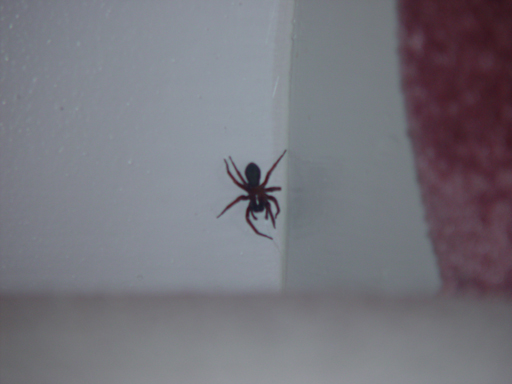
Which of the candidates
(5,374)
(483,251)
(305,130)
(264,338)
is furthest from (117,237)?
(483,251)

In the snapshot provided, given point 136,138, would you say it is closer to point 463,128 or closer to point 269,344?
point 269,344

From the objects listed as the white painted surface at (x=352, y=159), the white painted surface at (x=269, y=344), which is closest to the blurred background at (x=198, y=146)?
the white painted surface at (x=352, y=159)

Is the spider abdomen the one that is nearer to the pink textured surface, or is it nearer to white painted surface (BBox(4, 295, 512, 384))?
white painted surface (BBox(4, 295, 512, 384))

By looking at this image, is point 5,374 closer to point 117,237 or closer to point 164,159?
point 117,237

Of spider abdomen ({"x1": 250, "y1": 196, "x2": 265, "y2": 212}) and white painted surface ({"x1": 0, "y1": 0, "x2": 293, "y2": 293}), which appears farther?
spider abdomen ({"x1": 250, "y1": 196, "x2": 265, "y2": 212})

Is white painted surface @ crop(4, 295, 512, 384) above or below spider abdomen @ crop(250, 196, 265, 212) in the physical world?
below

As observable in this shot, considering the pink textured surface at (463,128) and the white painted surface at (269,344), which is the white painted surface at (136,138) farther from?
the pink textured surface at (463,128)

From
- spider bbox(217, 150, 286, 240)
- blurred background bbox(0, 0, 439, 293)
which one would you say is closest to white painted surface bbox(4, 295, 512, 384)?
blurred background bbox(0, 0, 439, 293)

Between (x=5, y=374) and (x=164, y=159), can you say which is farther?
(x=164, y=159)
